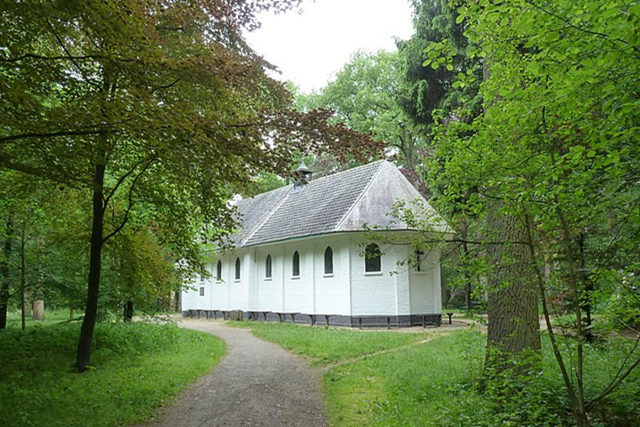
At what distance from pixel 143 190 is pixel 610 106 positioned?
884 centimetres

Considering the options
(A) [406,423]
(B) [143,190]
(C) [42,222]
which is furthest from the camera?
(C) [42,222]

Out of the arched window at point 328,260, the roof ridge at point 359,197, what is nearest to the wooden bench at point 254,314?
the arched window at point 328,260

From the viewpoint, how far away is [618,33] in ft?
10.1

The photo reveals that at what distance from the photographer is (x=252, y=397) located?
8.12 meters

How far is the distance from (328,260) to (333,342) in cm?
690

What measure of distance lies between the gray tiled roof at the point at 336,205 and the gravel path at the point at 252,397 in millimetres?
7766

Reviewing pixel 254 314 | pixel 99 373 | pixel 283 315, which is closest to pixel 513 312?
pixel 99 373

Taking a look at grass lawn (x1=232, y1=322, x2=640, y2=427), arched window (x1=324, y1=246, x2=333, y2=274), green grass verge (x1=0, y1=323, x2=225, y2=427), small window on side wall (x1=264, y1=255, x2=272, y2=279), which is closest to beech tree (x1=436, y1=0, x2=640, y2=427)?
grass lawn (x1=232, y1=322, x2=640, y2=427)

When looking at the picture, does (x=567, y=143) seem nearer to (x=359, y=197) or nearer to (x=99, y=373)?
(x=99, y=373)

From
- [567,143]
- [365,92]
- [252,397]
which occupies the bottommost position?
[252,397]

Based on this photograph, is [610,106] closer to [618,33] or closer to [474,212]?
[618,33]

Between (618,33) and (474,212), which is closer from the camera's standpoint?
(618,33)

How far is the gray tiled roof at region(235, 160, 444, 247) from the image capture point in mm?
19469

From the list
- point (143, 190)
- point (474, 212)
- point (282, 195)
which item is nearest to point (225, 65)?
point (474, 212)
